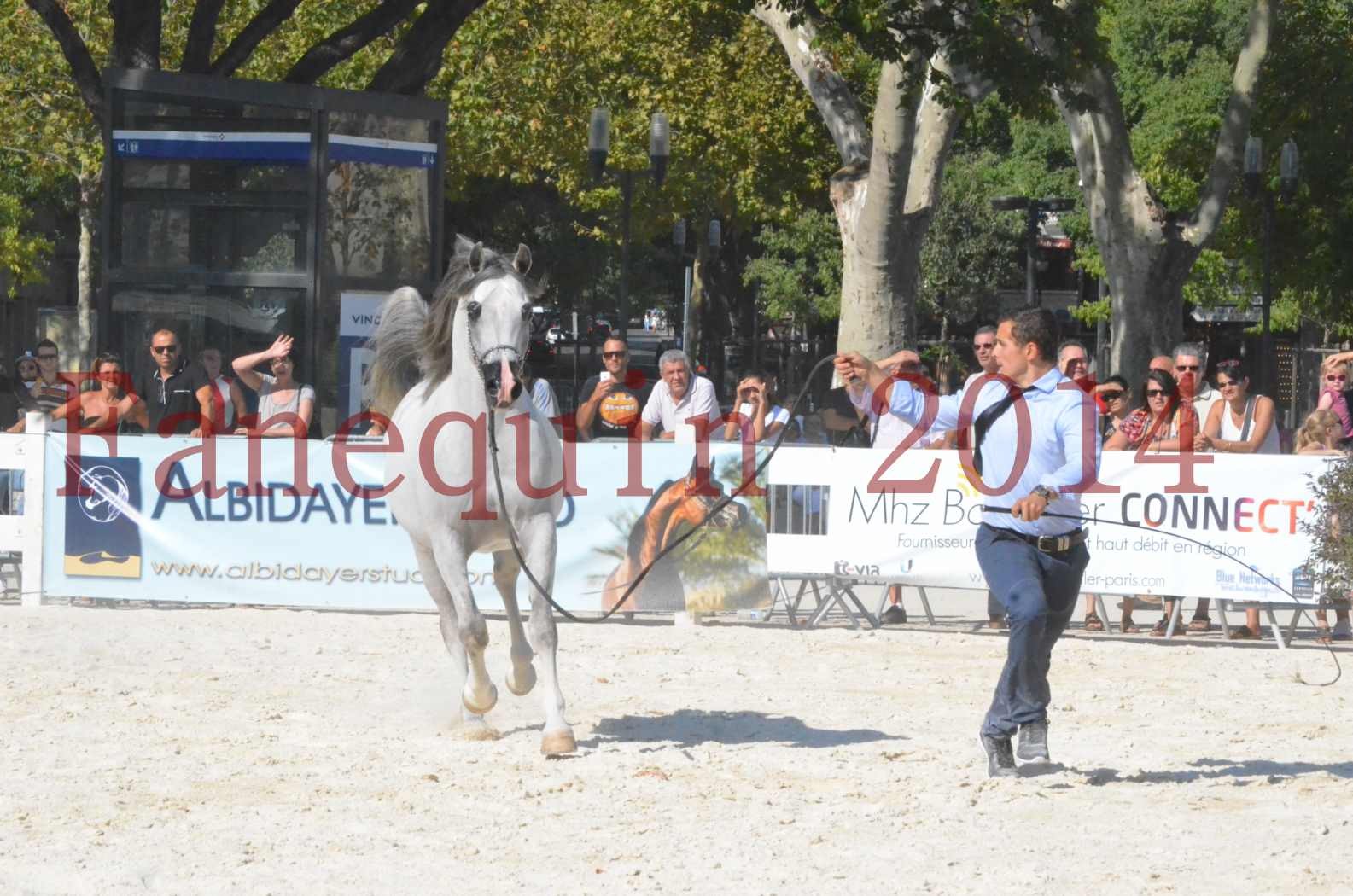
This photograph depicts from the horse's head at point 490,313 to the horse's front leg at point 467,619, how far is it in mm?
885

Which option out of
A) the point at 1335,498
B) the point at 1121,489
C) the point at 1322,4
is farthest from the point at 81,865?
the point at 1322,4

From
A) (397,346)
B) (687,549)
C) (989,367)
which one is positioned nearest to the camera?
(397,346)

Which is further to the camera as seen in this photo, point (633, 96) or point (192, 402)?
point (633, 96)

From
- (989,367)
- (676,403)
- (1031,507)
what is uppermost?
(989,367)

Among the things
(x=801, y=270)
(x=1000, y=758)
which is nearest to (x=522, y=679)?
(x=1000, y=758)

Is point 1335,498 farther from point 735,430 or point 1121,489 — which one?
point 735,430

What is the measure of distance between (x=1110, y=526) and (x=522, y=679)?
509 cm

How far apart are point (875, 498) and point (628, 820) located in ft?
20.6

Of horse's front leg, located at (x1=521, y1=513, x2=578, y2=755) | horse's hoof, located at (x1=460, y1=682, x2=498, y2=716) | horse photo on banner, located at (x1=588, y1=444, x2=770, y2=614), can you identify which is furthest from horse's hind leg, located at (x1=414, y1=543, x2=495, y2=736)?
horse photo on banner, located at (x1=588, y1=444, x2=770, y2=614)

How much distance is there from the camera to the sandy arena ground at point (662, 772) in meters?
6.11

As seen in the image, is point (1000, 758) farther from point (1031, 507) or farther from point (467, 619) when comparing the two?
point (467, 619)

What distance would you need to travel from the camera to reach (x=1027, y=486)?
7.53 m

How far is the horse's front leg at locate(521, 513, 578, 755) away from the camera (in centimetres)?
818

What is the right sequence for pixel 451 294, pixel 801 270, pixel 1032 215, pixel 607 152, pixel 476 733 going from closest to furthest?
pixel 451 294, pixel 476 733, pixel 607 152, pixel 1032 215, pixel 801 270
